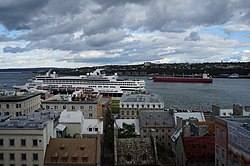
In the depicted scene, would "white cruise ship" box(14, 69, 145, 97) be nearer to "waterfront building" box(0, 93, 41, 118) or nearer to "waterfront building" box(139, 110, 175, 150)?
"waterfront building" box(0, 93, 41, 118)

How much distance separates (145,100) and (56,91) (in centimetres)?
7597

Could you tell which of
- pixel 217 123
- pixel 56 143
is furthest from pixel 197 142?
pixel 56 143

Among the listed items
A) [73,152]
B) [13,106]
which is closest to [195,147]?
[73,152]

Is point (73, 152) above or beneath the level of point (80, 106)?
beneath

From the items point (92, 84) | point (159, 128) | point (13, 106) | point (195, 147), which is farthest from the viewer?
point (92, 84)

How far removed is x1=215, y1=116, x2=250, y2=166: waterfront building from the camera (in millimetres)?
22031

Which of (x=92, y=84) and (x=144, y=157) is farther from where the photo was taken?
(x=92, y=84)

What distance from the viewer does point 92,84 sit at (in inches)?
5408

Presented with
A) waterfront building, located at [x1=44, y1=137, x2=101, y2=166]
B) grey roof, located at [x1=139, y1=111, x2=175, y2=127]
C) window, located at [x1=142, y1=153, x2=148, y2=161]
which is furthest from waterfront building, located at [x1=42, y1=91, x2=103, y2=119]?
window, located at [x1=142, y1=153, x2=148, y2=161]

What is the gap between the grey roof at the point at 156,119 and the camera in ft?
153

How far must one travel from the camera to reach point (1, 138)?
29.9m

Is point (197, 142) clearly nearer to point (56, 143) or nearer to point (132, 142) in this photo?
point (132, 142)

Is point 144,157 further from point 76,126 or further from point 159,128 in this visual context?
point 159,128

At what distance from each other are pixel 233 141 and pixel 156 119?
23.7 m
